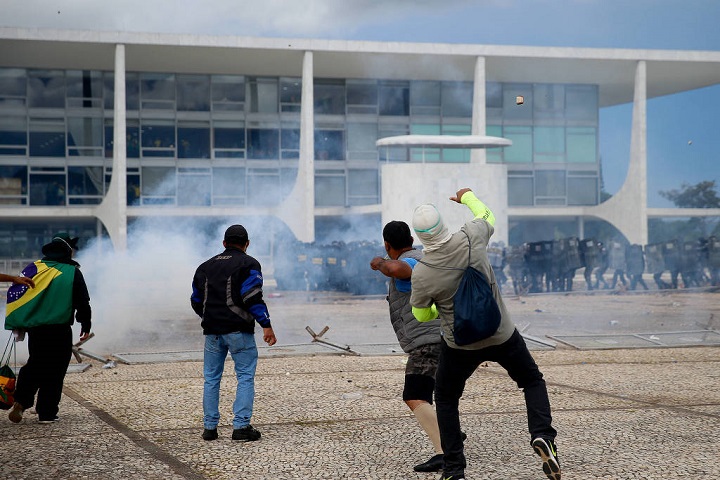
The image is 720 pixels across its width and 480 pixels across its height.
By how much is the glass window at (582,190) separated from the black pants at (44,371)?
118 feet

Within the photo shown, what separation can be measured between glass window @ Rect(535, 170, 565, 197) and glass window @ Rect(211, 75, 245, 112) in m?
13.4

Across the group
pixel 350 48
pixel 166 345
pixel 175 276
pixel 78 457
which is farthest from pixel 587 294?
pixel 78 457

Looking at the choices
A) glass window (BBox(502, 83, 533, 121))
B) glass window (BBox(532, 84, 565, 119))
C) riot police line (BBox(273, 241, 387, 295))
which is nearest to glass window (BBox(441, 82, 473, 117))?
glass window (BBox(502, 83, 533, 121))

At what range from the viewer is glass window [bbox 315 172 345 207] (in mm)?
38469

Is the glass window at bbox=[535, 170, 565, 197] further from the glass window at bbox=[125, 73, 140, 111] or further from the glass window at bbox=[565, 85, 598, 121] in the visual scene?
the glass window at bbox=[125, 73, 140, 111]

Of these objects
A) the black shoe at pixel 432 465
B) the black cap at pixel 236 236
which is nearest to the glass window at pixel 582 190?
the black cap at pixel 236 236

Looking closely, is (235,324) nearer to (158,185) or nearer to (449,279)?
(449,279)

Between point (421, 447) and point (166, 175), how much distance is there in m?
33.3

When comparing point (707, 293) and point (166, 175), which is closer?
point (707, 293)

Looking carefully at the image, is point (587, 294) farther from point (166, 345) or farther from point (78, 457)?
point (78, 457)

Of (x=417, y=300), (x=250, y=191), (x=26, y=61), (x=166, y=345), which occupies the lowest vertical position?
(x=166, y=345)

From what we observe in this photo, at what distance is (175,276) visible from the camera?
20.5m

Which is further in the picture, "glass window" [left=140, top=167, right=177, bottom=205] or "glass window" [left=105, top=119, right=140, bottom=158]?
"glass window" [left=105, top=119, right=140, bottom=158]

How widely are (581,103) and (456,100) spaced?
5.77 meters
